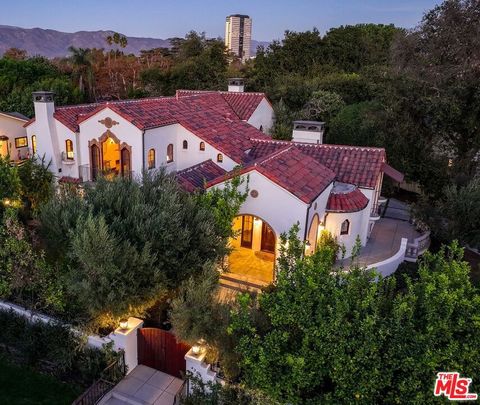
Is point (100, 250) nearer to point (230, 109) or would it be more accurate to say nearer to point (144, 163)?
point (144, 163)

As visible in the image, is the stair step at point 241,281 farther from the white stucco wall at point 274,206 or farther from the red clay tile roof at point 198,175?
the red clay tile roof at point 198,175

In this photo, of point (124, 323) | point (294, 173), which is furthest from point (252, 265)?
point (124, 323)

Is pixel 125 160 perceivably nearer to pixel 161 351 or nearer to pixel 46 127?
pixel 46 127

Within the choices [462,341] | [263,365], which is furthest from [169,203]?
[462,341]

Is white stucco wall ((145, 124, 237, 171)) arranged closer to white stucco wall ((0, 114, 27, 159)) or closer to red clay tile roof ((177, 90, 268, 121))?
red clay tile roof ((177, 90, 268, 121))

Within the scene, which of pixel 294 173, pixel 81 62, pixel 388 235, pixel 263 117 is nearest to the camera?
pixel 294 173
